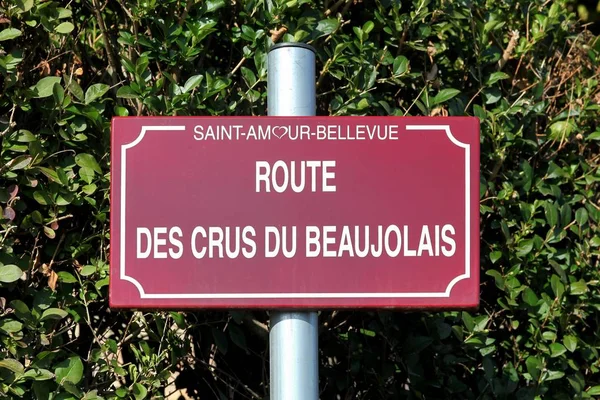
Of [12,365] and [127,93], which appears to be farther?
[127,93]

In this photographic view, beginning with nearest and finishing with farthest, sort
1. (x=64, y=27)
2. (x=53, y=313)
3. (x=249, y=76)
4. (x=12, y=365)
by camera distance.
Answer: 1. (x=12, y=365)
2. (x=53, y=313)
3. (x=64, y=27)
4. (x=249, y=76)

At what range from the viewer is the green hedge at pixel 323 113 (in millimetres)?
2551

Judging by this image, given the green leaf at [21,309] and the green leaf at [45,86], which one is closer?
the green leaf at [21,309]

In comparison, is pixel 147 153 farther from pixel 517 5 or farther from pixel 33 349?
pixel 517 5

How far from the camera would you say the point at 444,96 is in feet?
9.37

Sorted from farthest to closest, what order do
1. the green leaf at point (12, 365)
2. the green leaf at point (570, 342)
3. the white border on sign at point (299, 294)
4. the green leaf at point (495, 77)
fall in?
1. the green leaf at point (495, 77)
2. the green leaf at point (570, 342)
3. the green leaf at point (12, 365)
4. the white border on sign at point (299, 294)

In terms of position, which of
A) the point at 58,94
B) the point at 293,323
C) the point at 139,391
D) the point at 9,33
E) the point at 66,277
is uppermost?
the point at 9,33

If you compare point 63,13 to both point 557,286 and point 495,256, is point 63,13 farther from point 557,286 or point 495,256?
point 557,286

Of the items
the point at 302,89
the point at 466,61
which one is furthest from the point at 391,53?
the point at 302,89

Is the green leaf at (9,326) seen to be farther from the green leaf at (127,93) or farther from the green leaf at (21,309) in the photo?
the green leaf at (127,93)

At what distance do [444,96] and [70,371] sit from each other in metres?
1.43

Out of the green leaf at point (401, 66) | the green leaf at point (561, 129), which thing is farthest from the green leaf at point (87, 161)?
the green leaf at point (561, 129)

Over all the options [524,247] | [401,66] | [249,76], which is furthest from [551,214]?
[249,76]

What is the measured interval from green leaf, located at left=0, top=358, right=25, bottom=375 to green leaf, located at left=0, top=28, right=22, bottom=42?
0.90 metres
